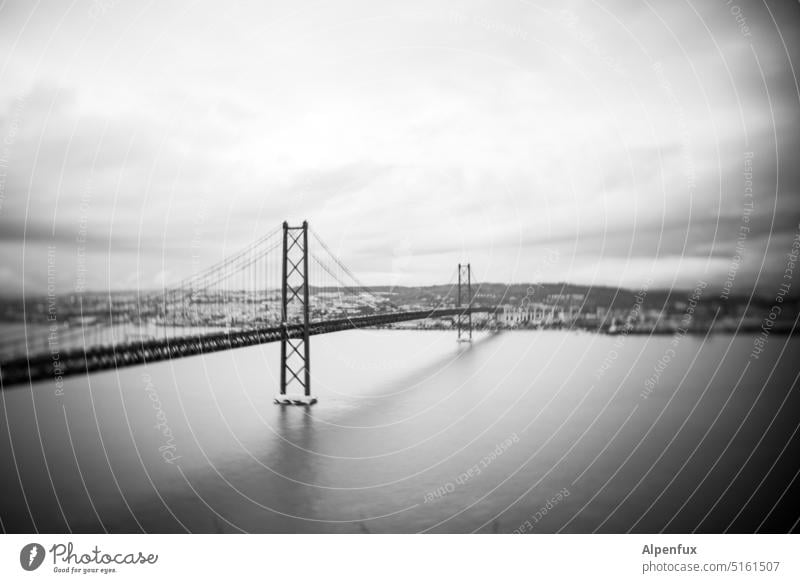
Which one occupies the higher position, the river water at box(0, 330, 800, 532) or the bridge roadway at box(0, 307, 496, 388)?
the bridge roadway at box(0, 307, 496, 388)

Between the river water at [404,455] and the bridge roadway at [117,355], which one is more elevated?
the bridge roadway at [117,355]

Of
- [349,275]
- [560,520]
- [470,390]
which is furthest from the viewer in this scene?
[349,275]

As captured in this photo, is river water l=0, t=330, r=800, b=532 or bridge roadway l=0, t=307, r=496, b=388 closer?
bridge roadway l=0, t=307, r=496, b=388

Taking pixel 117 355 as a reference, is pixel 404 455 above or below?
below

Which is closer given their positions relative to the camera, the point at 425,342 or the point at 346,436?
the point at 346,436

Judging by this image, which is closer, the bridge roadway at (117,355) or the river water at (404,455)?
the bridge roadway at (117,355)

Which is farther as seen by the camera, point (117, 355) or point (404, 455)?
point (404, 455)
